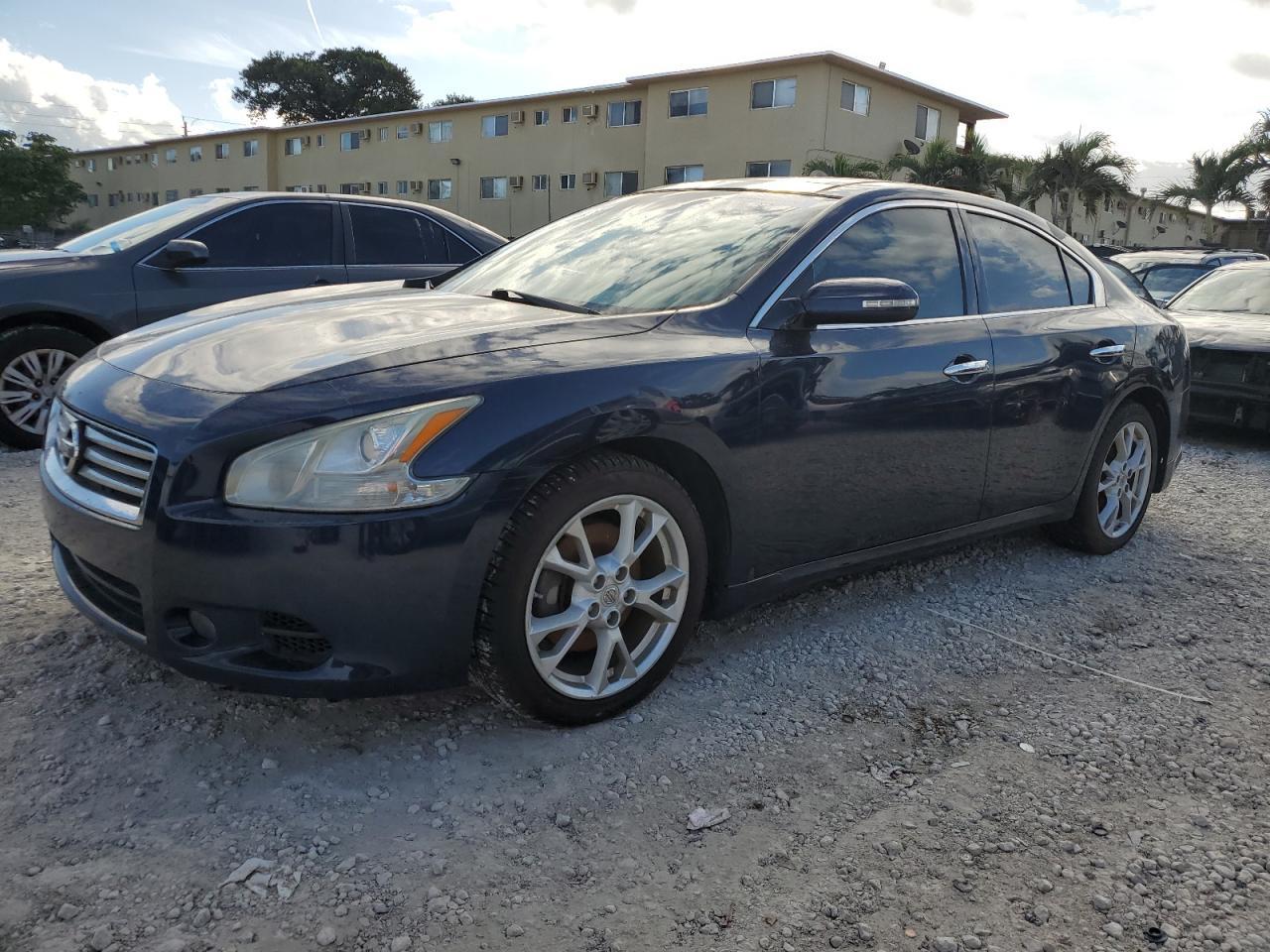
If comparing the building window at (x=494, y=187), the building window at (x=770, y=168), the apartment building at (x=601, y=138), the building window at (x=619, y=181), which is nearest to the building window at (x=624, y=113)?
the apartment building at (x=601, y=138)

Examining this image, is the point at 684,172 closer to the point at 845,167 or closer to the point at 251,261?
the point at 845,167

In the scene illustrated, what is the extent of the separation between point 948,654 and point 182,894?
254cm

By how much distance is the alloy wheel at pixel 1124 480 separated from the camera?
457 centimetres

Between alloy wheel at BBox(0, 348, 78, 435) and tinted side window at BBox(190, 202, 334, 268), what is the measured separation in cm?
109

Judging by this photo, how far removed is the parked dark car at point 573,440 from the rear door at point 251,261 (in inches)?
114

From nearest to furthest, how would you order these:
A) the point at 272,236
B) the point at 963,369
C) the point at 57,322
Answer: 1. the point at 963,369
2. the point at 57,322
3. the point at 272,236

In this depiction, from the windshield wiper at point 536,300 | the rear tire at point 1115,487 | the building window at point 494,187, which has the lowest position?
the rear tire at point 1115,487

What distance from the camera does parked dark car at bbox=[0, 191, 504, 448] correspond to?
5691mm

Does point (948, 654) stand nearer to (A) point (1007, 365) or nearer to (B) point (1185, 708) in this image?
(B) point (1185, 708)

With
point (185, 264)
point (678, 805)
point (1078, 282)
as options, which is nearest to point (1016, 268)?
point (1078, 282)

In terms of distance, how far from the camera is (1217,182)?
3800 centimetres

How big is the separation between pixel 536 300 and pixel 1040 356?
2.06 meters

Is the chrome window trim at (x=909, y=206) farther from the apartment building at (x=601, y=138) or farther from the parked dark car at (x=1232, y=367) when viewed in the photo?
the apartment building at (x=601, y=138)

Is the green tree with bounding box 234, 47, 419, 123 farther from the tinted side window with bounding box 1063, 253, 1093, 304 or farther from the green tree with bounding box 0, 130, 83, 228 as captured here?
the tinted side window with bounding box 1063, 253, 1093, 304
